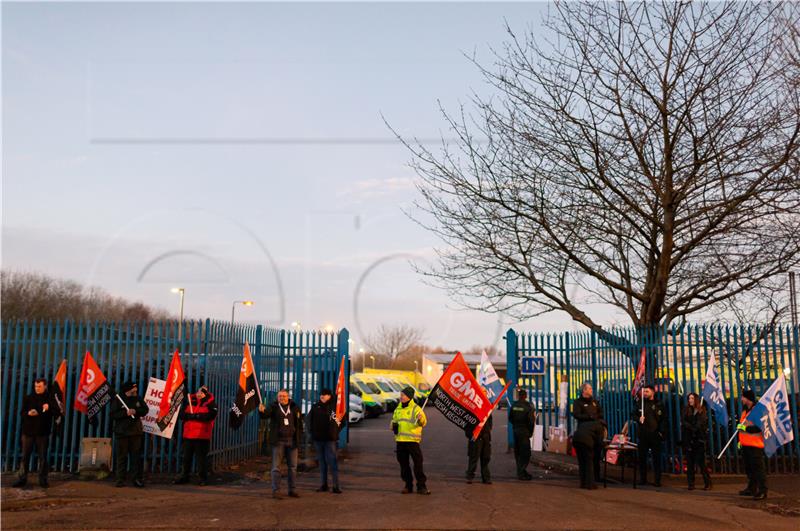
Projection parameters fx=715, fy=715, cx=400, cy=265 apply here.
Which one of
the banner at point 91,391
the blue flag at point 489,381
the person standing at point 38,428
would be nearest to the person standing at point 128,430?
the banner at point 91,391

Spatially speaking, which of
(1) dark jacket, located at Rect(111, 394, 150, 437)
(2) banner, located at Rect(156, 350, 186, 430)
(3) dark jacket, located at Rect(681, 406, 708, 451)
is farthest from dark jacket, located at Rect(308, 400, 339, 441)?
(3) dark jacket, located at Rect(681, 406, 708, 451)

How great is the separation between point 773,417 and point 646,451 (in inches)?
91.2

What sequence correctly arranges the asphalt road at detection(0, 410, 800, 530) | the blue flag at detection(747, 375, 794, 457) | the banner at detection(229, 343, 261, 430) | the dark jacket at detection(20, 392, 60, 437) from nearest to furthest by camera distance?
the asphalt road at detection(0, 410, 800, 530)
the blue flag at detection(747, 375, 794, 457)
the dark jacket at detection(20, 392, 60, 437)
the banner at detection(229, 343, 261, 430)

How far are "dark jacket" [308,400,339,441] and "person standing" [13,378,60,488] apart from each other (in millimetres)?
4739

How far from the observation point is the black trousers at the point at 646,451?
13.4 metres

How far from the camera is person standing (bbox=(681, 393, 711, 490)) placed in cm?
1304

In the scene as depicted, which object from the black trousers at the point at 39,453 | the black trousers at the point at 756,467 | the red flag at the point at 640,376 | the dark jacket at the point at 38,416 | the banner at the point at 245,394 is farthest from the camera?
the red flag at the point at 640,376

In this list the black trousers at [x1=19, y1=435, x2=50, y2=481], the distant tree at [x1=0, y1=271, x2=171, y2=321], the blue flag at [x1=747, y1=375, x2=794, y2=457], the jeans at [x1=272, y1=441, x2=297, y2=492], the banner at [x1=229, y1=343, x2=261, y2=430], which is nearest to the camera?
the jeans at [x1=272, y1=441, x2=297, y2=492]

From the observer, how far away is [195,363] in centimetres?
1408

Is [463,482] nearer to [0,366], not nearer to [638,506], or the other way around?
[638,506]

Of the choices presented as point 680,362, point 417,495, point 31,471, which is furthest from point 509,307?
point 31,471

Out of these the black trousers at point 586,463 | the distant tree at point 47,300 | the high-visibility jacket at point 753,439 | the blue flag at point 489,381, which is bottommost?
the black trousers at point 586,463

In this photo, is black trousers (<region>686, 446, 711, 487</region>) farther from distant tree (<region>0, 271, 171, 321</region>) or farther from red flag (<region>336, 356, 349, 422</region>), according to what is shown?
distant tree (<region>0, 271, 171, 321</region>)

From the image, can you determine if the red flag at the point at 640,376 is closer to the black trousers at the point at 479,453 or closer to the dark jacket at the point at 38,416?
the black trousers at the point at 479,453
